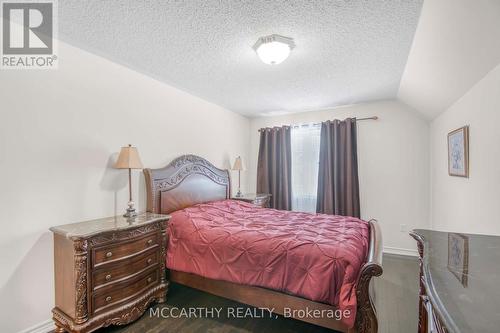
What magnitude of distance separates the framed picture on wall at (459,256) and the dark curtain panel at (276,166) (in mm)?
3183

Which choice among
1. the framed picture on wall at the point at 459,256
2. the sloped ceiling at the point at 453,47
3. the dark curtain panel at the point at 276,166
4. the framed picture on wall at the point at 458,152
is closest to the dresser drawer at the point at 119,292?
the framed picture on wall at the point at 459,256

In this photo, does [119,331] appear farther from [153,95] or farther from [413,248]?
[413,248]

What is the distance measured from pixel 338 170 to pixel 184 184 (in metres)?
2.61

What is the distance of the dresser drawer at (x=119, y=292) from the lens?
1.84 meters

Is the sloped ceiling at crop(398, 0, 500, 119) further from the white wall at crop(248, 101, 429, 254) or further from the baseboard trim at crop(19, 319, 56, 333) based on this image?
the baseboard trim at crop(19, 319, 56, 333)

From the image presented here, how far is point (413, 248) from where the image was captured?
3633 millimetres

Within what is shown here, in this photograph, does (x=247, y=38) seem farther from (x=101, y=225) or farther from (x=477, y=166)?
(x=477, y=166)

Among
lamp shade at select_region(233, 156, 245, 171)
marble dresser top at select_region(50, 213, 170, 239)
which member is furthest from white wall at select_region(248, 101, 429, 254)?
marble dresser top at select_region(50, 213, 170, 239)

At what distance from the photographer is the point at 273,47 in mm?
2021

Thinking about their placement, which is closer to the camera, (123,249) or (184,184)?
(123,249)

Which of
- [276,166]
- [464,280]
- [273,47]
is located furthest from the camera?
[276,166]

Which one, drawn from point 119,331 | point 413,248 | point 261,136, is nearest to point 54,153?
point 119,331

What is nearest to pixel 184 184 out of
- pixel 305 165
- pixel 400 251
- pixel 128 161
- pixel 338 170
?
pixel 128 161

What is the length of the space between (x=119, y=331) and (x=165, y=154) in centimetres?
191
